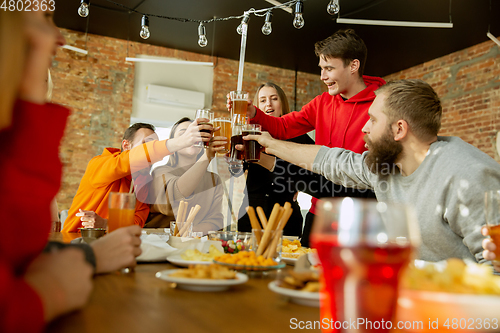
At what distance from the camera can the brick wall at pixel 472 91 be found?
5.47 metres

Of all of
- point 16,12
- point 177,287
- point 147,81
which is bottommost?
point 177,287

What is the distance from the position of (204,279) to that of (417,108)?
47.5 inches

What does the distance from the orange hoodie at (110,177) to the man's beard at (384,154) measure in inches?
43.9

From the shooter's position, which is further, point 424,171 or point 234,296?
point 424,171

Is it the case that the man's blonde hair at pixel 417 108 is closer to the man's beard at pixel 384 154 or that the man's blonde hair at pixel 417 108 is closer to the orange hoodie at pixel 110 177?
the man's beard at pixel 384 154

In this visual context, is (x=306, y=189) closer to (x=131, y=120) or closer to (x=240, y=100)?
(x=240, y=100)

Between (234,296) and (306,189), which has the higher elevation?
(306,189)

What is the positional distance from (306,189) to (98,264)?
1.73 m

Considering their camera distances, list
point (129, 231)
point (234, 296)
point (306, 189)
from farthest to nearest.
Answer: point (306, 189) → point (129, 231) → point (234, 296)

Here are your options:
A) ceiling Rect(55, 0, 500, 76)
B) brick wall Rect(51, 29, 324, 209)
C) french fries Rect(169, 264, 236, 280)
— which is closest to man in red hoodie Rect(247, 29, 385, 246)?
french fries Rect(169, 264, 236, 280)

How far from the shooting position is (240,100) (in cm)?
180

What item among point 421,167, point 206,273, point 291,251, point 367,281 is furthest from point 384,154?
point 367,281

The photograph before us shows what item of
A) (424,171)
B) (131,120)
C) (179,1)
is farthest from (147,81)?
(424,171)

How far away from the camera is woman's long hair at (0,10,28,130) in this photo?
43 centimetres
